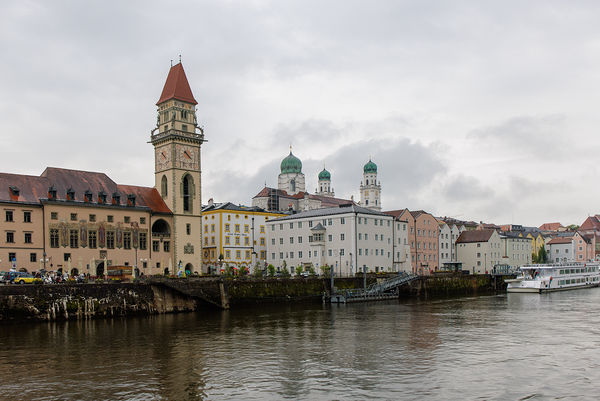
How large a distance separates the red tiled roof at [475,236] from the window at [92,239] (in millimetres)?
87216

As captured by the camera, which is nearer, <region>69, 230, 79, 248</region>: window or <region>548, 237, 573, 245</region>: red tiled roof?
<region>69, 230, 79, 248</region>: window

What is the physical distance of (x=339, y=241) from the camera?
334 feet

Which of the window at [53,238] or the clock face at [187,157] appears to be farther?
the clock face at [187,157]

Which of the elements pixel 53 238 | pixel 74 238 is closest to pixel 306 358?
pixel 53 238

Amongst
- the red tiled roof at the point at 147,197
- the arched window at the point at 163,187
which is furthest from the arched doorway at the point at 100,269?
the arched window at the point at 163,187

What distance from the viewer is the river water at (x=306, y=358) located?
28625 mm

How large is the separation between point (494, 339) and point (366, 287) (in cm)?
4616

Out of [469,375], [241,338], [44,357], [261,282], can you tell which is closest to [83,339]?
[44,357]

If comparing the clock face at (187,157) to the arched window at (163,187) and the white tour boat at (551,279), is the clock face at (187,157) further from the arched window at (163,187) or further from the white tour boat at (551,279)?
the white tour boat at (551,279)

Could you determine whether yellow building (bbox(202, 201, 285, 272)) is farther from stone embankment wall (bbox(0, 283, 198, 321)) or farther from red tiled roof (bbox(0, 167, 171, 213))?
stone embankment wall (bbox(0, 283, 198, 321))

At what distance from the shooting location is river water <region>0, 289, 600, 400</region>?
28625 mm

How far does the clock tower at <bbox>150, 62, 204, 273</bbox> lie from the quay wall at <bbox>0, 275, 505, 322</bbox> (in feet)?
58.9

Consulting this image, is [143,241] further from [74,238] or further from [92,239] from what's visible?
[74,238]

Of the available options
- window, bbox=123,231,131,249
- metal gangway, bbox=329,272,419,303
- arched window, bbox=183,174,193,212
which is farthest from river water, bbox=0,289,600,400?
arched window, bbox=183,174,193,212
